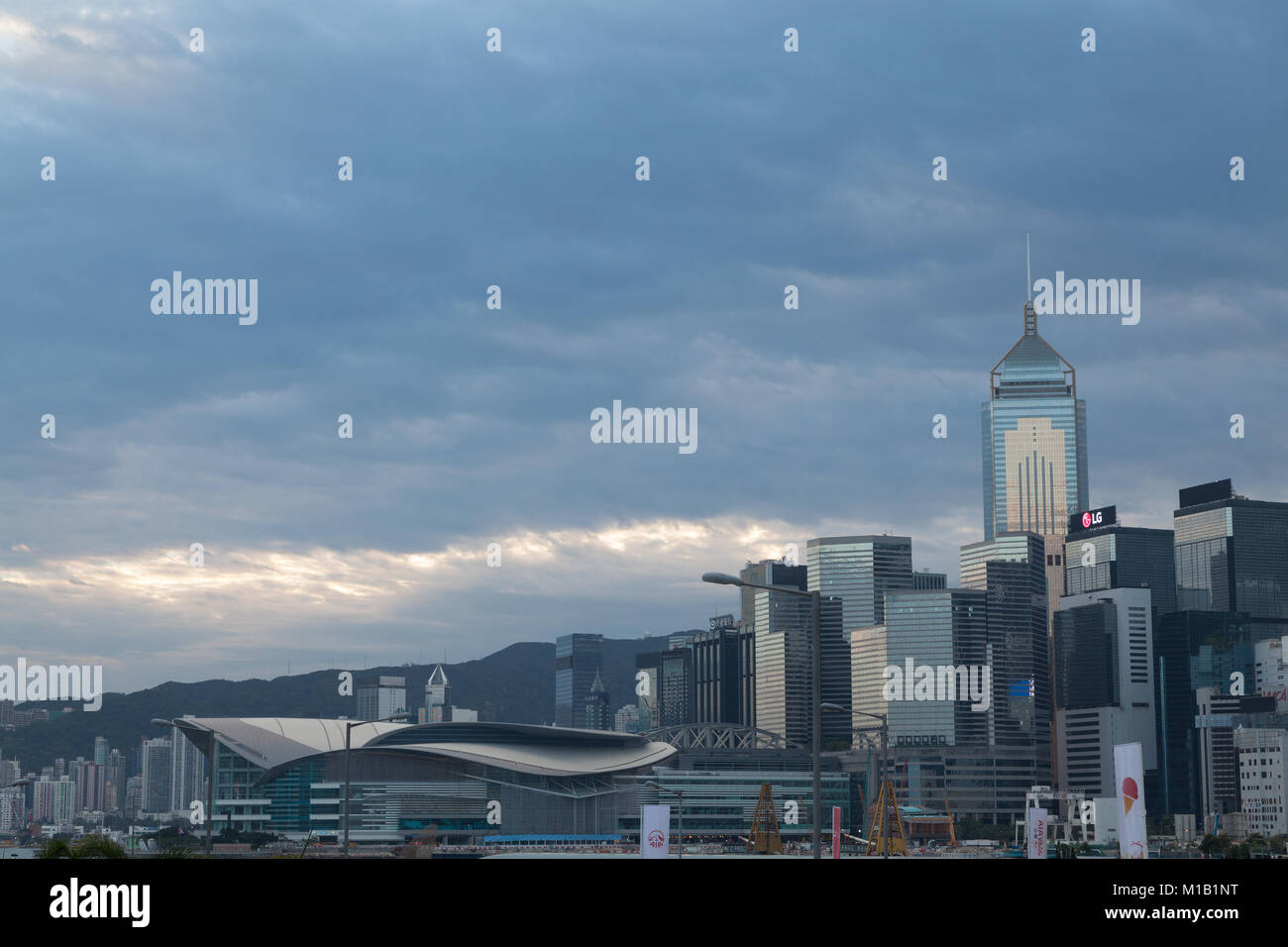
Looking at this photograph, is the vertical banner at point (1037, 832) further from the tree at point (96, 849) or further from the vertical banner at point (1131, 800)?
the tree at point (96, 849)

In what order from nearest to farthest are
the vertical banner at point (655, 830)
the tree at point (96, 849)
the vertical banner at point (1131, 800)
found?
the vertical banner at point (1131, 800), the tree at point (96, 849), the vertical banner at point (655, 830)

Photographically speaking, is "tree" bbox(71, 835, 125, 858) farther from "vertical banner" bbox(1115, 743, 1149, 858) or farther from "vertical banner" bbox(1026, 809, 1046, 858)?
"vertical banner" bbox(1026, 809, 1046, 858)

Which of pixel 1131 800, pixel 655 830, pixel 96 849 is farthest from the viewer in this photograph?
pixel 655 830

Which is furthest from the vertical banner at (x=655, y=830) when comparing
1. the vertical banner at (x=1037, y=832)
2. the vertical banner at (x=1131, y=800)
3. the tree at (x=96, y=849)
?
the vertical banner at (x=1037, y=832)

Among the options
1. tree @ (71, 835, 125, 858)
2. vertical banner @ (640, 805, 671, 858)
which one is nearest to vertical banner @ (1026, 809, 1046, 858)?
vertical banner @ (640, 805, 671, 858)

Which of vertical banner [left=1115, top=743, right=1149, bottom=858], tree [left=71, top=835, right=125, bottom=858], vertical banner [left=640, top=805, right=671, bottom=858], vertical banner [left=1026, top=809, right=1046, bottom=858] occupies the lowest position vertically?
vertical banner [left=1026, top=809, right=1046, bottom=858]

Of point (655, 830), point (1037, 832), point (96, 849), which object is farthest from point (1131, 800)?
point (96, 849)

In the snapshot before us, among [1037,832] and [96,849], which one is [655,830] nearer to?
[96,849]

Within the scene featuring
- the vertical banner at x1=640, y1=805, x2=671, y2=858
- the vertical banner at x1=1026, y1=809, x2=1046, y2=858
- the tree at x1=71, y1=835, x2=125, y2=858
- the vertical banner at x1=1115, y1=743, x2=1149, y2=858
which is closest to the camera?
the vertical banner at x1=1115, y1=743, x2=1149, y2=858
